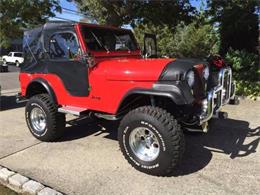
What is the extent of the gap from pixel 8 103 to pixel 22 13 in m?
4.44

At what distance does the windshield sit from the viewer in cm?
555

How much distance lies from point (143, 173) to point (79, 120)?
315cm

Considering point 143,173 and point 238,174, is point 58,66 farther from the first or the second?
point 238,174

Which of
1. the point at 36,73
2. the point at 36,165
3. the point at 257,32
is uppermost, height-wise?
the point at 257,32

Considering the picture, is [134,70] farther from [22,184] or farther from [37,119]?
[37,119]

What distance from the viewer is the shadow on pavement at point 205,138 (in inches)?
198

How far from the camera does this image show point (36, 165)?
16.3 ft

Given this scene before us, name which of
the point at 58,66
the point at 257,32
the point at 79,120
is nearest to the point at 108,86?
the point at 58,66

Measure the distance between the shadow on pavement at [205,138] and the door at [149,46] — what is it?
63.8 inches

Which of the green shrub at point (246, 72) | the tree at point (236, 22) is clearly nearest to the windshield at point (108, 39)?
the green shrub at point (246, 72)

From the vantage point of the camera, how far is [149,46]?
652cm

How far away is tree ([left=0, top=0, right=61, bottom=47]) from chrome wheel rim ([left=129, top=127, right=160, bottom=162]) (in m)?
9.32

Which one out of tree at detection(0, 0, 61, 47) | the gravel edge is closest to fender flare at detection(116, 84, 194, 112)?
the gravel edge

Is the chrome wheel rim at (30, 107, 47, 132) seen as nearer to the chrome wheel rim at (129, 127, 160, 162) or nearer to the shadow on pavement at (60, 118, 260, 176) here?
the shadow on pavement at (60, 118, 260, 176)
